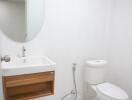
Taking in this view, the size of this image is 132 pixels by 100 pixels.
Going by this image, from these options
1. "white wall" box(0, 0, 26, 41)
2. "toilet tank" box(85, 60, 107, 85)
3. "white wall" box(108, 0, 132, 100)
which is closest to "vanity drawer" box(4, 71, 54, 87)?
"white wall" box(0, 0, 26, 41)

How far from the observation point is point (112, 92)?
2.01m

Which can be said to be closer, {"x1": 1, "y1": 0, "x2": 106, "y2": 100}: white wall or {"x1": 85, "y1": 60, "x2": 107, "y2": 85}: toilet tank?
{"x1": 1, "y1": 0, "x2": 106, "y2": 100}: white wall

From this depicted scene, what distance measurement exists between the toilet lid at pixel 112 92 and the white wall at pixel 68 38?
1.57 ft

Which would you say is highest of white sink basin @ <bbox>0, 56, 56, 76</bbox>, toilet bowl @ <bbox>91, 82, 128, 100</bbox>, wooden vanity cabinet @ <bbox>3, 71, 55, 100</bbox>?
white sink basin @ <bbox>0, 56, 56, 76</bbox>

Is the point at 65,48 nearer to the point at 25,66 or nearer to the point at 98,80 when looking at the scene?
the point at 98,80

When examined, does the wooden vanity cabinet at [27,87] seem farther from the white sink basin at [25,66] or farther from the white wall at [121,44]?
the white wall at [121,44]

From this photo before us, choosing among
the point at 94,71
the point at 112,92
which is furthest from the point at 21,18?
the point at 112,92

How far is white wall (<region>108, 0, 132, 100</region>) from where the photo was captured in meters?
2.31

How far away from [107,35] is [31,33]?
51.8 inches

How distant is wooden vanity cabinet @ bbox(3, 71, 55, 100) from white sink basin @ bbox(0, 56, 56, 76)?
0.06 metres

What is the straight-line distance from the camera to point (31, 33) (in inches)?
81.4

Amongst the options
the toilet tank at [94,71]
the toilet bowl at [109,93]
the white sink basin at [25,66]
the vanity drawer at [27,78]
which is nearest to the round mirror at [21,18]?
the white sink basin at [25,66]

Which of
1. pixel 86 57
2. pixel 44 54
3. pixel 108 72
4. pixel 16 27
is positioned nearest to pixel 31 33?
pixel 16 27

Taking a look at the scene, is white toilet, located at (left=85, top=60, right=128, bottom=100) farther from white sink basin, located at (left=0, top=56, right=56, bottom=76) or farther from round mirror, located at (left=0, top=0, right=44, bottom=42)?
round mirror, located at (left=0, top=0, right=44, bottom=42)
